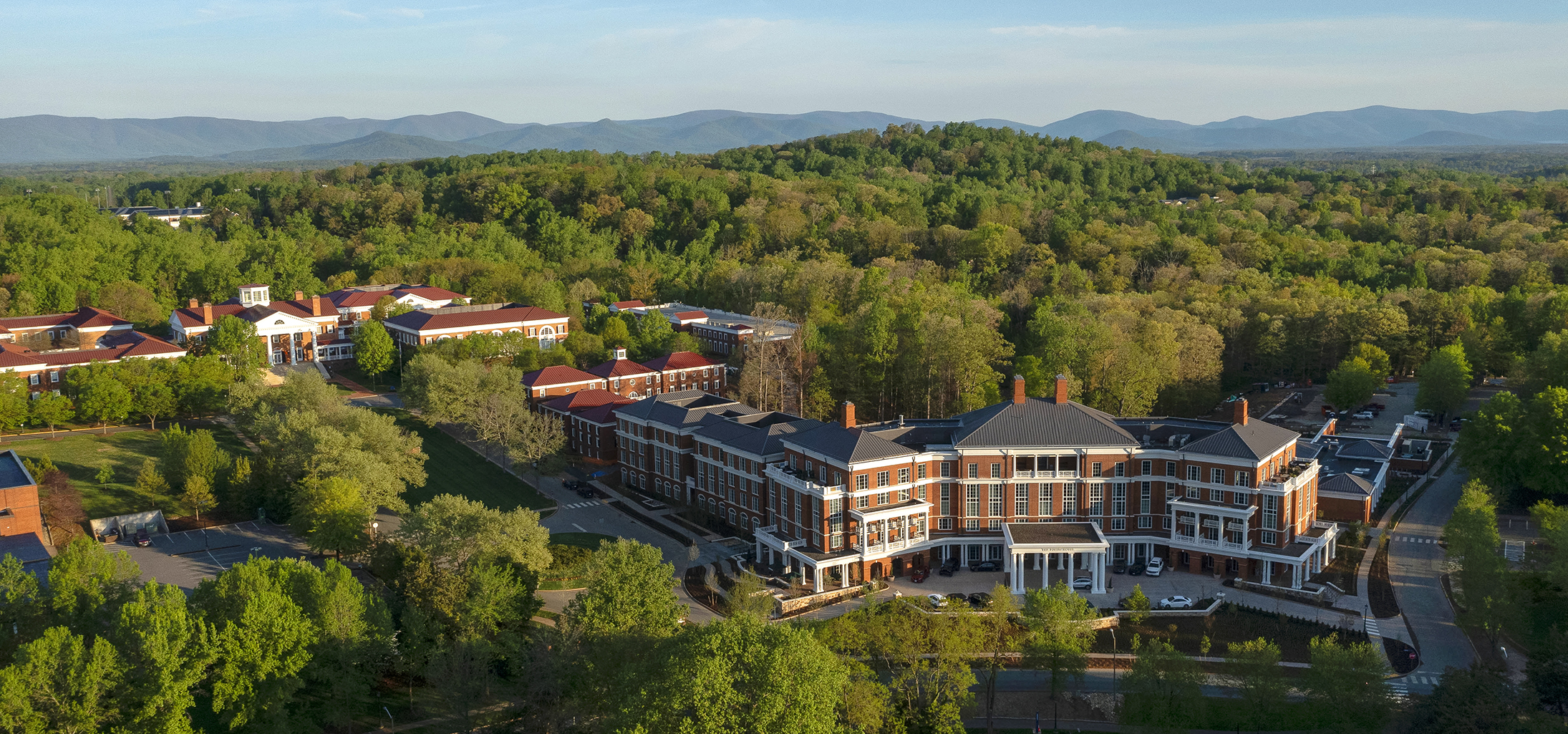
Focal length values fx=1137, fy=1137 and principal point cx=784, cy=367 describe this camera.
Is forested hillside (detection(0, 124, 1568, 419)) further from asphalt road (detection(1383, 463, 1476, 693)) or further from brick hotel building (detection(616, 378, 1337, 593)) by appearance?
brick hotel building (detection(616, 378, 1337, 593))

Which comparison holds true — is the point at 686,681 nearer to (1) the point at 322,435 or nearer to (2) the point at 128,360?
(1) the point at 322,435

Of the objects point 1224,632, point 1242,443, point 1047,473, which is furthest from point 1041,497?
point 1224,632

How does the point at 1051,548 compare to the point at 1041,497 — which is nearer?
the point at 1051,548

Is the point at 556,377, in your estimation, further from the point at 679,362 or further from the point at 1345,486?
the point at 1345,486

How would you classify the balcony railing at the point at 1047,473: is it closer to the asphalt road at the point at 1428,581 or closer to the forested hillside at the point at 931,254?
the asphalt road at the point at 1428,581

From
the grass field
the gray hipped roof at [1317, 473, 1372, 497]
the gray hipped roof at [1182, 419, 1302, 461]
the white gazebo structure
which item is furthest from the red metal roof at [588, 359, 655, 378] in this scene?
the gray hipped roof at [1317, 473, 1372, 497]

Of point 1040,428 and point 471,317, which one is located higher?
point 471,317

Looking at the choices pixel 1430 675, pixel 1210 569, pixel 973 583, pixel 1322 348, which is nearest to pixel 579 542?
pixel 973 583
